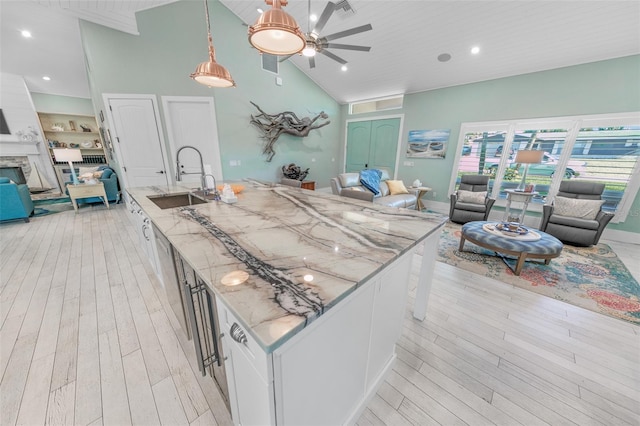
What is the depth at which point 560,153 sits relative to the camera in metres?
3.85

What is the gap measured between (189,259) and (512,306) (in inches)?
104

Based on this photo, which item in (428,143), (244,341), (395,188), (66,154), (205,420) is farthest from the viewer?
(428,143)

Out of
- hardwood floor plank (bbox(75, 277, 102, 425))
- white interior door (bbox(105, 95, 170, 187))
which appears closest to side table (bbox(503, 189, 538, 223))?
hardwood floor plank (bbox(75, 277, 102, 425))

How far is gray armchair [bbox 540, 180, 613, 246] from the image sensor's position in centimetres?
309

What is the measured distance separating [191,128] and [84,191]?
262 centimetres

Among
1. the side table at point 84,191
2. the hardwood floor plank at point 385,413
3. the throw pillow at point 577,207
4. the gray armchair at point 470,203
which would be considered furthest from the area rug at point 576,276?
the side table at point 84,191

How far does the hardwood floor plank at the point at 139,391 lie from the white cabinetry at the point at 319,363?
0.57m

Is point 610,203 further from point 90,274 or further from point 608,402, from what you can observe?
point 90,274

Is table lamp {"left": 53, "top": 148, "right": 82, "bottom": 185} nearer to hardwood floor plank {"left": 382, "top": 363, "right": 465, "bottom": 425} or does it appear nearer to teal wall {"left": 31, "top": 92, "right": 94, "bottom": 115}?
teal wall {"left": 31, "top": 92, "right": 94, "bottom": 115}

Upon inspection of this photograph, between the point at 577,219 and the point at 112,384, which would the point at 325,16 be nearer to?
the point at 112,384

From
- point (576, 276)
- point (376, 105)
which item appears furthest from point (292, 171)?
point (576, 276)

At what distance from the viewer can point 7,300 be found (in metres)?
1.92

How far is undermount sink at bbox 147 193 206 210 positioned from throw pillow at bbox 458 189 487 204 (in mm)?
4325

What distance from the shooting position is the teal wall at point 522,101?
3324 millimetres
